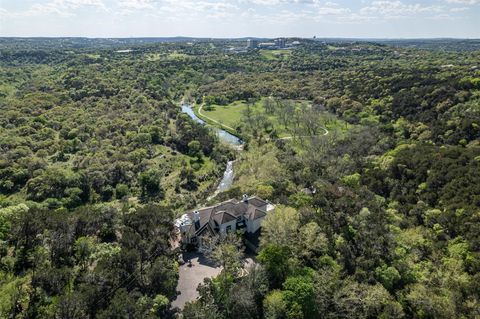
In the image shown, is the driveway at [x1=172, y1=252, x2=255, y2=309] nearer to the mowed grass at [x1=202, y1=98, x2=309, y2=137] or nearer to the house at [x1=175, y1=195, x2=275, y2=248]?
the house at [x1=175, y1=195, x2=275, y2=248]

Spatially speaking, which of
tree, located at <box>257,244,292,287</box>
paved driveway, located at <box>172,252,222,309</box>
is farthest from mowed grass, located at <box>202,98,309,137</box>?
tree, located at <box>257,244,292,287</box>

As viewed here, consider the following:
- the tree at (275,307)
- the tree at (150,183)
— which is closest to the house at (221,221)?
the tree at (275,307)

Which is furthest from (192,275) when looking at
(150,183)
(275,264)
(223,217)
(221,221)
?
(150,183)

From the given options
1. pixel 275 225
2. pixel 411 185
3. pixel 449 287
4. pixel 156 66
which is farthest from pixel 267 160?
pixel 156 66

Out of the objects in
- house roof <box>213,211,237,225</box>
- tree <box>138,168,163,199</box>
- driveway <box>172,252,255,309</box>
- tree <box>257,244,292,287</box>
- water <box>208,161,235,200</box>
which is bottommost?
water <box>208,161,235,200</box>

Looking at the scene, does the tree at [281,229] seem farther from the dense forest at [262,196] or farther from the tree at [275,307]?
the tree at [275,307]

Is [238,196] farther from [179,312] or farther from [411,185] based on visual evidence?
[411,185]

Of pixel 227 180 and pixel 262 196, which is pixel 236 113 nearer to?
pixel 227 180
